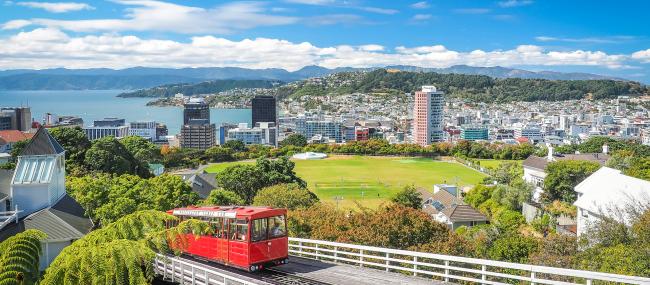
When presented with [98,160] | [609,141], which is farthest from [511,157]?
[98,160]

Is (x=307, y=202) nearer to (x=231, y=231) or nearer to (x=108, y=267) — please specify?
(x=231, y=231)

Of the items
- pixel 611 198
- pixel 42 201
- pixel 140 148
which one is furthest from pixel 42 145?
pixel 140 148

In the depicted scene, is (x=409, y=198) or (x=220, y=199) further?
(x=409, y=198)

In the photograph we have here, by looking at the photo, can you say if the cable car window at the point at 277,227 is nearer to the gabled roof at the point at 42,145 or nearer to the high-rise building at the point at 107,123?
the gabled roof at the point at 42,145

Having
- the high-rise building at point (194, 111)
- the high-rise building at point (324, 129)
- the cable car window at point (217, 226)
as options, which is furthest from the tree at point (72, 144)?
the high-rise building at point (194, 111)

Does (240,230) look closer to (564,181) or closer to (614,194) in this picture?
(614,194)

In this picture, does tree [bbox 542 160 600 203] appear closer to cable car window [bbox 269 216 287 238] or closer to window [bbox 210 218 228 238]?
cable car window [bbox 269 216 287 238]
